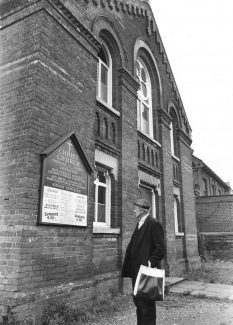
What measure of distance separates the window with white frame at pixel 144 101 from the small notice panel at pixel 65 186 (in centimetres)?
503

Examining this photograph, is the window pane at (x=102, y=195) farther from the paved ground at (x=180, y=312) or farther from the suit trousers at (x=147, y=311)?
the suit trousers at (x=147, y=311)

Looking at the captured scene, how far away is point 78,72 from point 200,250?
12.4 metres

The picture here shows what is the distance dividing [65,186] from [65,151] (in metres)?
0.64

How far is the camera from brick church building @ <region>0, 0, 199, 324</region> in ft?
16.8

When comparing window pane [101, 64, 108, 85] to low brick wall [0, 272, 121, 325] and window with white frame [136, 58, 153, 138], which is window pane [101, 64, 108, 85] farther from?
low brick wall [0, 272, 121, 325]

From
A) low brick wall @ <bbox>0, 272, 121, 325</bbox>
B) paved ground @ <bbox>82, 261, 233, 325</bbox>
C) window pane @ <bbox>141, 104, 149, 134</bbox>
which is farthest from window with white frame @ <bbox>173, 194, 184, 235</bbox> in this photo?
low brick wall @ <bbox>0, 272, 121, 325</bbox>

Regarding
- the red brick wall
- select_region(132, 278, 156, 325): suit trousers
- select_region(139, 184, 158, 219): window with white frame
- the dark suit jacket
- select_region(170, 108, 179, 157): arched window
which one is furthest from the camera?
the red brick wall

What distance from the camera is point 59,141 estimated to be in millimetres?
5773

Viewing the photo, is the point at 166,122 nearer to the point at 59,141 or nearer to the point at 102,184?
the point at 102,184

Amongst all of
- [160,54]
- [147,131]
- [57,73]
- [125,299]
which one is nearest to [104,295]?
[125,299]

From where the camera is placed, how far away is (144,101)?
11578mm

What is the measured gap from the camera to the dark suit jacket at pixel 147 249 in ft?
14.1

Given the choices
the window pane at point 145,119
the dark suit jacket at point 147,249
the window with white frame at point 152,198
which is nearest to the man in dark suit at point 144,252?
the dark suit jacket at point 147,249

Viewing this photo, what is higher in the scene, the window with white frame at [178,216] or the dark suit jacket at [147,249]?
the window with white frame at [178,216]
